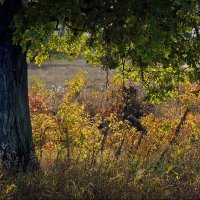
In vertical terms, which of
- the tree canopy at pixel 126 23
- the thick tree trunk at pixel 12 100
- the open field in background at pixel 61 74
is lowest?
the open field in background at pixel 61 74

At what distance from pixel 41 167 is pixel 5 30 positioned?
2699 mm

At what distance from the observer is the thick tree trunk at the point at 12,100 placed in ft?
24.4

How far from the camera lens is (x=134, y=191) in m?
6.87

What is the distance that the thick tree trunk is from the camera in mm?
7434

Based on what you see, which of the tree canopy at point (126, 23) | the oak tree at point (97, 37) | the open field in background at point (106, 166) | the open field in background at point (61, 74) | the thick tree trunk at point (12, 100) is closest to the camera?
the tree canopy at point (126, 23)

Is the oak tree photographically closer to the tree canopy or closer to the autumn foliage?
the tree canopy

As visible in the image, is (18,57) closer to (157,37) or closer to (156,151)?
(157,37)

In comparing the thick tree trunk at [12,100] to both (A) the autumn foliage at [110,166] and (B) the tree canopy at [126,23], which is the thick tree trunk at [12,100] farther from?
(B) the tree canopy at [126,23]

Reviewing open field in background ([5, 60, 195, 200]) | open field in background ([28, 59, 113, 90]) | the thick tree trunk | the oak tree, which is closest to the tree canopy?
the oak tree

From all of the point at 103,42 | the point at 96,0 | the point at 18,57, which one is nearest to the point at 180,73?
the point at 103,42

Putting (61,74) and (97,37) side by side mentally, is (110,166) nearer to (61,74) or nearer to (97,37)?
(97,37)

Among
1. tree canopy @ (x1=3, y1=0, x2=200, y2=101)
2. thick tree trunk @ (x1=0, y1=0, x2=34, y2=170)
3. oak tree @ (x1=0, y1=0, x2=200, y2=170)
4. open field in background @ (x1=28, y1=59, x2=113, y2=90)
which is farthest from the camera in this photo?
open field in background @ (x1=28, y1=59, x2=113, y2=90)

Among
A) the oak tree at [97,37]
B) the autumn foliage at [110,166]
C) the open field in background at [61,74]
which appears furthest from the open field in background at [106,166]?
the open field in background at [61,74]

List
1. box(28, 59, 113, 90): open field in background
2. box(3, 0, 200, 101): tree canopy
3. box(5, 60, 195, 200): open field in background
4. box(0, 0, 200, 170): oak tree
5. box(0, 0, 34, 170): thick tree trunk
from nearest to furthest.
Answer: box(3, 0, 200, 101): tree canopy, box(0, 0, 200, 170): oak tree, box(5, 60, 195, 200): open field in background, box(0, 0, 34, 170): thick tree trunk, box(28, 59, 113, 90): open field in background
